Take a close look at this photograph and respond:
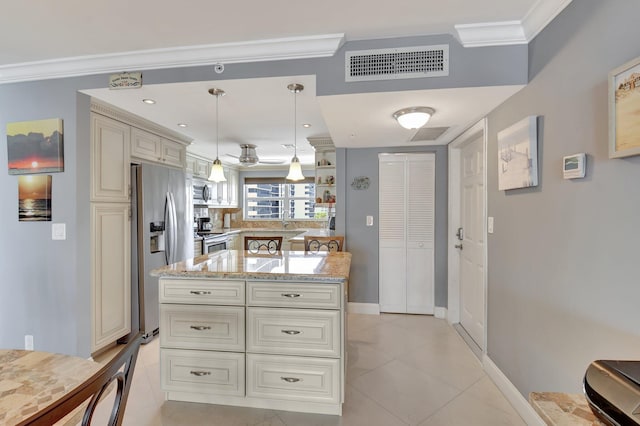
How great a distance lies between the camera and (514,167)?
1.92 m

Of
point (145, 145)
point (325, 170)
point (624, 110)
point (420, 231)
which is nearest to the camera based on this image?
point (624, 110)

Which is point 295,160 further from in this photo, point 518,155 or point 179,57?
point 518,155

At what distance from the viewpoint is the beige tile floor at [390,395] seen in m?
1.81

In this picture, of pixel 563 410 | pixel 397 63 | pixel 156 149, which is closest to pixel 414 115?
pixel 397 63

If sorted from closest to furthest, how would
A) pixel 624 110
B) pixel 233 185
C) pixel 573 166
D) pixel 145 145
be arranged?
1. pixel 624 110
2. pixel 573 166
3. pixel 145 145
4. pixel 233 185

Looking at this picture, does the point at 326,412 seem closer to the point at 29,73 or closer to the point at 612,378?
the point at 612,378

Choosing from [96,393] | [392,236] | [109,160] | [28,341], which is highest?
[109,160]

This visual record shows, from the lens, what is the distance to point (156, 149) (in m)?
3.32

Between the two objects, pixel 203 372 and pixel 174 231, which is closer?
pixel 203 372

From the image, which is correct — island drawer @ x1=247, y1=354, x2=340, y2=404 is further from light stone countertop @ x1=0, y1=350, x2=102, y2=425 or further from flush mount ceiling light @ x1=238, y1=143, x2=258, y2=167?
flush mount ceiling light @ x1=238, y1=143, x2=258, y2=167

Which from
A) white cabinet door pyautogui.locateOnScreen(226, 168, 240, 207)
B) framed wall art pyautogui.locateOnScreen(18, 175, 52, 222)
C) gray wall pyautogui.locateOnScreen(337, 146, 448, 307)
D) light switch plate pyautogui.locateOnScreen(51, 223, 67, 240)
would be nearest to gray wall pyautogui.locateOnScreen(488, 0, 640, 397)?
gray wall pyautogui.locateOnScreen(337, 146, 448, 307)

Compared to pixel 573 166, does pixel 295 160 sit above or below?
above

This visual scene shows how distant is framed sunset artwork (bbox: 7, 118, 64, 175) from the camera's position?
7.64 feet

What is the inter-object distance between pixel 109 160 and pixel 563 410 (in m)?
3.38
